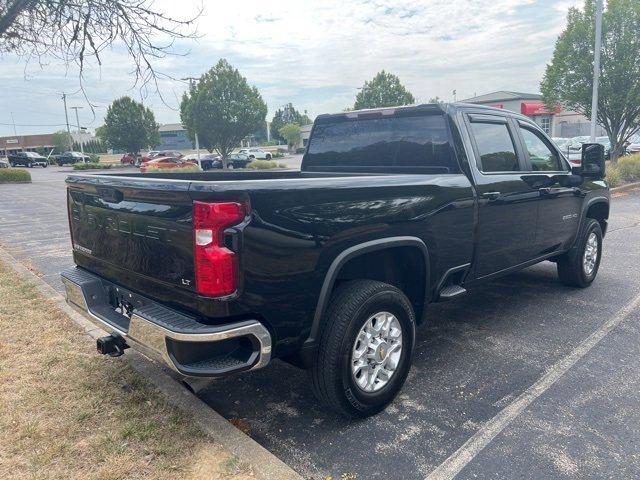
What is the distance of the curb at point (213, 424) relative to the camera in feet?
8.43

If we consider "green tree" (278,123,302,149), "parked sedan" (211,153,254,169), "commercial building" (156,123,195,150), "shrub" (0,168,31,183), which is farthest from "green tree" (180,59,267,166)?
"commercial building" (156,123,195,150)

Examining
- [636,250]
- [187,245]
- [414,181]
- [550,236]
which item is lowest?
[636,250]

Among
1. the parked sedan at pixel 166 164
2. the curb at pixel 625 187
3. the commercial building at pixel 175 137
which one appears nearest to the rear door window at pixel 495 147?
the curb at pixel 625 187

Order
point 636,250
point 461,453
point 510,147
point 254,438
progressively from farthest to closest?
point 636,250 < point 510,147 < point 254,438 < point 461,453

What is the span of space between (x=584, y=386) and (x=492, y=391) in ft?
2.17

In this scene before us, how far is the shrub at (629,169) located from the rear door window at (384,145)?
15869 millimetres

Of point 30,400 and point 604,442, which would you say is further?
point 30,400

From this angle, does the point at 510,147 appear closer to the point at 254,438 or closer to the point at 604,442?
the point at 604,442

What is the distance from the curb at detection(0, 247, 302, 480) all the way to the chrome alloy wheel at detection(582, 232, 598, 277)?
14.7ft

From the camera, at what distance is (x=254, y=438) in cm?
300

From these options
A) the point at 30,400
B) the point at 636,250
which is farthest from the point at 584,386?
the point at 636,250

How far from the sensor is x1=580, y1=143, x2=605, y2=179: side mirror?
16.5ft

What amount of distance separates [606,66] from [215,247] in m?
17.7

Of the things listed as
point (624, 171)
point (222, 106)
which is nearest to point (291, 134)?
point (222, 106)
